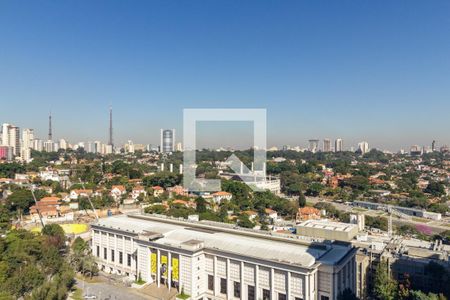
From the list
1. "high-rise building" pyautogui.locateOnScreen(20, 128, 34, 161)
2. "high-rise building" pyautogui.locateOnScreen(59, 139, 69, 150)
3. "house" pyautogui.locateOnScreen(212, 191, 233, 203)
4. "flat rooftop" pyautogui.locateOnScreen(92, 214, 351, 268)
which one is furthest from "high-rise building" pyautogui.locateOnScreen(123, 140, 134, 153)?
"flat rooftop" pyautogui.locateOnScreen(92, 214, 351, 268)

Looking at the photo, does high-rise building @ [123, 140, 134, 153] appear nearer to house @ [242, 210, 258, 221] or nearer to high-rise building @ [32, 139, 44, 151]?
high-rise building @ [32, 139, 44, 151]

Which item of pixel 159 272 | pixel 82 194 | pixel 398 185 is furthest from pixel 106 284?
pixel 398 185

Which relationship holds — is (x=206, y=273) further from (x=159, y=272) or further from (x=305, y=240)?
(x=305, y=240)

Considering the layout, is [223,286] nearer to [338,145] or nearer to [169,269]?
[169,269]

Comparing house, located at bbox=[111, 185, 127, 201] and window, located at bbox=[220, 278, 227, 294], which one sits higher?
house, located at bbox=[111, 185, 127, 201]

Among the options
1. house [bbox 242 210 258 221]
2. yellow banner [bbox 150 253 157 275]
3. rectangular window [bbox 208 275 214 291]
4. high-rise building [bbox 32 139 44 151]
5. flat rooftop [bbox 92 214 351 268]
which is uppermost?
high-rise building [bbox 32 139 44 151]

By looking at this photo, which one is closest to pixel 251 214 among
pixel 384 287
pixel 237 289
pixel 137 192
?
pixel 137 192
